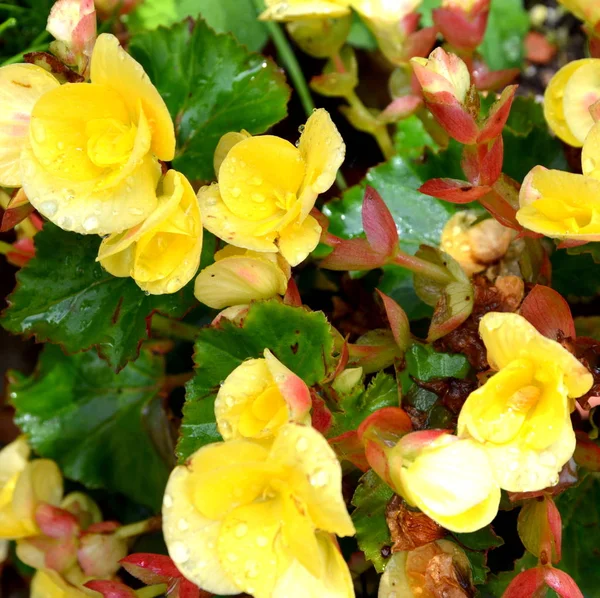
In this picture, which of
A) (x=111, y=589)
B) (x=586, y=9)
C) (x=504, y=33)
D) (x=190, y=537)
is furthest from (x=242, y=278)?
(x=504, y=33)

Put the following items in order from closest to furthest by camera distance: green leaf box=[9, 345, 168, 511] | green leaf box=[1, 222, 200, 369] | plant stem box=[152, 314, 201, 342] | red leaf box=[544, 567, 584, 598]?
1. red leaf box=[544, 567, 584, 598]
2. green leaf box=[1, 222, 200, 369]
3. plant stem box=[152, 314, 201, 342]
4. green leaf box=[9, 345, 168, 511]

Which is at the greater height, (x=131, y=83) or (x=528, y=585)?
(x=131, y=83)

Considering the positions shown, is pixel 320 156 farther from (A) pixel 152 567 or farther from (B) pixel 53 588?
(B) pixel 53 588

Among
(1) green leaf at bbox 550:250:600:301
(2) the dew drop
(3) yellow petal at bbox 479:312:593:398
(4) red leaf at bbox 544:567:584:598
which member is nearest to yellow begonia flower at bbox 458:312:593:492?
(3) yellow petal at bbox 479:312:593:398

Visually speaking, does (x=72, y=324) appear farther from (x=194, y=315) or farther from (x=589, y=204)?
(x=589, y=204)

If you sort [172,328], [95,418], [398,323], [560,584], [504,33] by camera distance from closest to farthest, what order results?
1. [560,584]
2. [398,323]
3. [172,328]
4. [95,418]
5. [504,33]

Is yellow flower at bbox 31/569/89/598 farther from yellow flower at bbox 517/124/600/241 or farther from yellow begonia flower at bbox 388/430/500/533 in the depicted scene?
yellow flower at bbox 517/124/600/241

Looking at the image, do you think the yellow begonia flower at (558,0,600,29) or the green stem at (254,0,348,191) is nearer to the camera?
the yellow begonia flower at (558,0,600,29)
